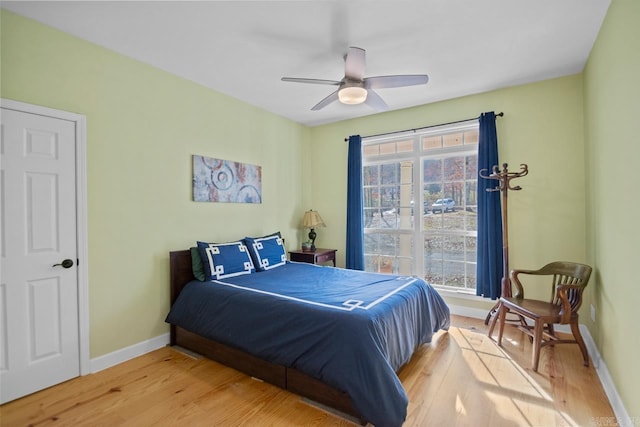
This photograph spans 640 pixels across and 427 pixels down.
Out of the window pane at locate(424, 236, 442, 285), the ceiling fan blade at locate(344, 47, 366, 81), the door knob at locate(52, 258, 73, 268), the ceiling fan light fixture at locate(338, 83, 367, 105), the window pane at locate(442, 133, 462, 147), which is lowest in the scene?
the window pane at locate(424, 236, 442, 285)

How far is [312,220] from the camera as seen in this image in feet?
15.1

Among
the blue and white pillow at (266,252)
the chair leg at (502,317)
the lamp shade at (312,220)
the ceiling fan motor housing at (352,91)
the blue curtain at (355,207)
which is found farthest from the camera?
the lamp shade at (312,220)

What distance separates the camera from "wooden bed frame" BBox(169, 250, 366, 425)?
1976 mm

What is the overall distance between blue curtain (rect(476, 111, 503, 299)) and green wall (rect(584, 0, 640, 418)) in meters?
0.85

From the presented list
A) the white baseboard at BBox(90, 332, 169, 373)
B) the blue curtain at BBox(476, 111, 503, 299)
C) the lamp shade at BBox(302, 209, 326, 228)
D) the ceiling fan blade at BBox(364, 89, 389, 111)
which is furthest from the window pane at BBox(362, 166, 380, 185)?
the white baseboard at BBox(90, 332, 169, 373)

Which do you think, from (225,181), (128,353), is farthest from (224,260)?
(128,353)

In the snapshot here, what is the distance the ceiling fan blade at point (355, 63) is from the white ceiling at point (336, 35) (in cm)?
24

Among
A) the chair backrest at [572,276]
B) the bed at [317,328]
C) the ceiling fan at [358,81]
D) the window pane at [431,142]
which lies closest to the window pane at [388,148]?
the window pane at [431,142]

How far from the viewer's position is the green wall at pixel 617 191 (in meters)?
1.72

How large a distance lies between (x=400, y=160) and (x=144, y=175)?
3204mm

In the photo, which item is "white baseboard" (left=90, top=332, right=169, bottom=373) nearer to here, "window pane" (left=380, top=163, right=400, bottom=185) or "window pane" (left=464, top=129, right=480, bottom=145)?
"window pane" (left=380, top=163, right=400, bottom=185)

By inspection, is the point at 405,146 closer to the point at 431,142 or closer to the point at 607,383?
the point at 431,142

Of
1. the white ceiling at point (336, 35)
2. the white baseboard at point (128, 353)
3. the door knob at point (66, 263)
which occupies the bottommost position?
the white baseboard at point (128, 353)

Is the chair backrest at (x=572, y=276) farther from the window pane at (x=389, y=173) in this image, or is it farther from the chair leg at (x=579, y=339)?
the window pane at (x=389, y=173)
